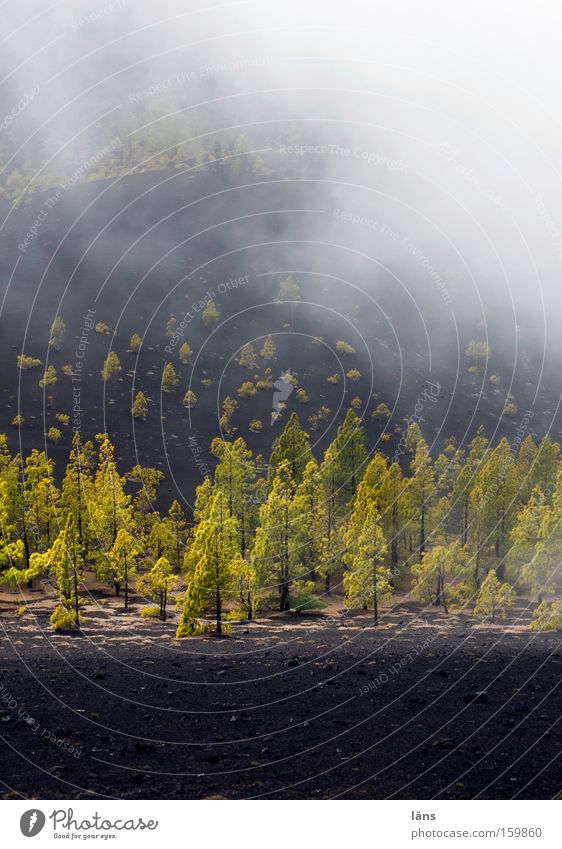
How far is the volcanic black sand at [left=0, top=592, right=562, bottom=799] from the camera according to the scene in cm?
4344

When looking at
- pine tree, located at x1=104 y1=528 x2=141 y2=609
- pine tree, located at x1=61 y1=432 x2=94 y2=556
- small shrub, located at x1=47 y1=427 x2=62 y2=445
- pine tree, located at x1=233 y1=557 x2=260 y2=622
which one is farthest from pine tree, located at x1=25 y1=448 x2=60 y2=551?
small shrub, located at x1=47 y1=427 x2=62 y2=445

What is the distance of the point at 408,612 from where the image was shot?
84688 mm

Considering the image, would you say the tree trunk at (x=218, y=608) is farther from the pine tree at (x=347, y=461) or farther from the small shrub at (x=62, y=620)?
the pine tree at (x=347, y=461)

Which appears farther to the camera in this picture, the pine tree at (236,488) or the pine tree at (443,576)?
the pine tree at (236,488)

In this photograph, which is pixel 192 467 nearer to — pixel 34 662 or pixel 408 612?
pixel 408 612

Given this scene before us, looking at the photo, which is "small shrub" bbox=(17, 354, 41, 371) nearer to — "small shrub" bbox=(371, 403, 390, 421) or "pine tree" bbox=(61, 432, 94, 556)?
"small shrub" bbox=(371, 403, 390, 421)

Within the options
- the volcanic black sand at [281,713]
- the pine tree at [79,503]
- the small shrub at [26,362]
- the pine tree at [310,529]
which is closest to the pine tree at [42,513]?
the pine tree at [79,503]

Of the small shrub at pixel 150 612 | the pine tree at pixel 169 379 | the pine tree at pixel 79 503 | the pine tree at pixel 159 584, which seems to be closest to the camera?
the pine tree at pixel 159 584

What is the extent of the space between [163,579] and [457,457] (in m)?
53.2

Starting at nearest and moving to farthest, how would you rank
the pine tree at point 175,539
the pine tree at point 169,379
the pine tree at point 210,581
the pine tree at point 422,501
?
1. the pine tree at point 210,581
2. the pine tree at point 422,501
3. the pine tree at point 175,539
4. the pine tree at point 169,379

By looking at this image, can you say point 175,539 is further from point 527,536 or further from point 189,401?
point 189,401

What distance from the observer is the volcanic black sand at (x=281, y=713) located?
143ft
